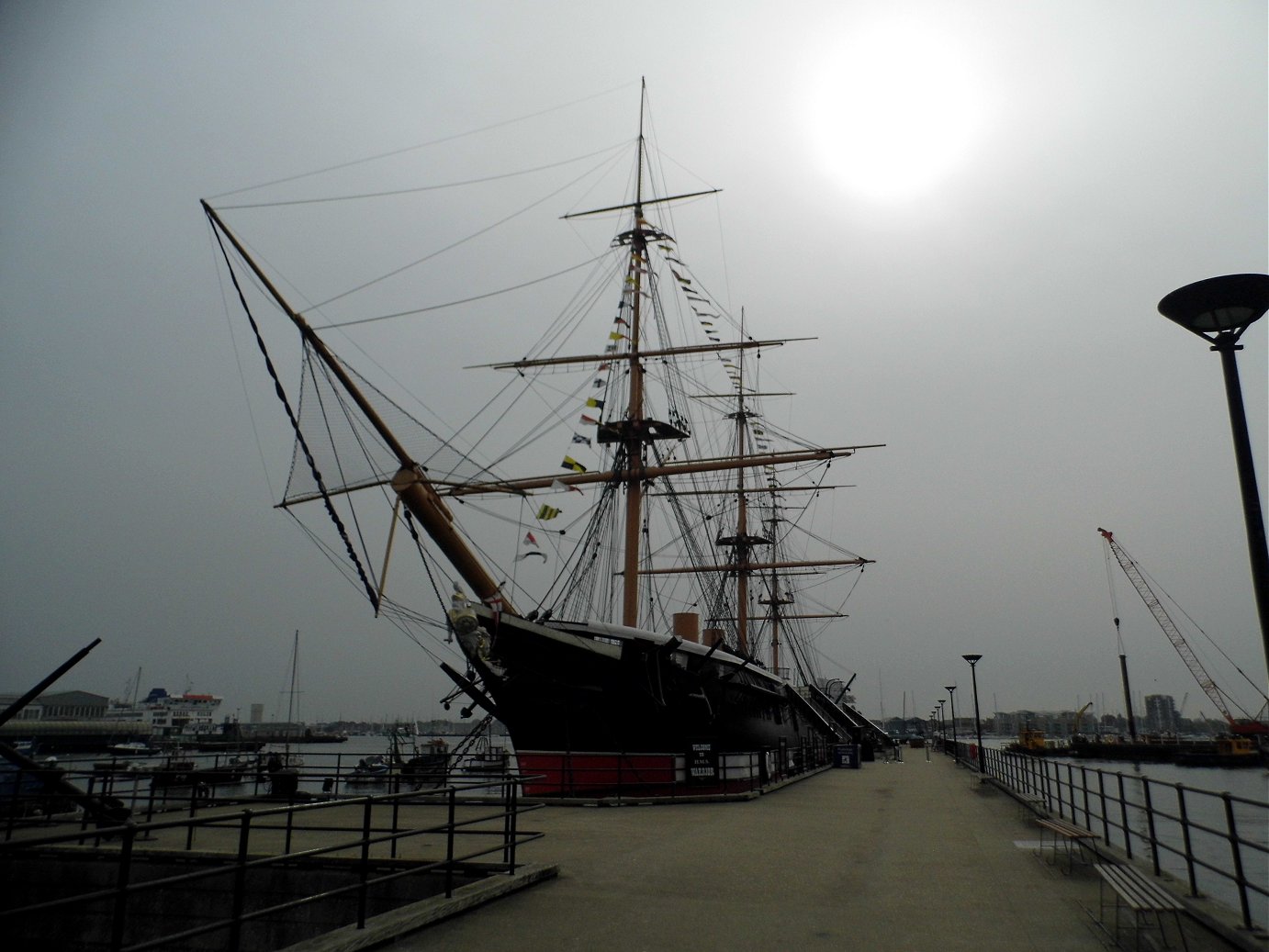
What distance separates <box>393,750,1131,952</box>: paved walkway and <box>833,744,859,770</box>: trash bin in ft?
65.4

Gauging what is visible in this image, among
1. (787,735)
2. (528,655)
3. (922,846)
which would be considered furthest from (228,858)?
(787,735)

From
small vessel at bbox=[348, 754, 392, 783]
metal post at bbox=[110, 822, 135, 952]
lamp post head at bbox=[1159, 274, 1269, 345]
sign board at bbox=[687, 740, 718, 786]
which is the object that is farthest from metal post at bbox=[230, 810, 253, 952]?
sign board at bbox=[687, 740, 718, 786]

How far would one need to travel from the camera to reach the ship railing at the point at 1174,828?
5762mm

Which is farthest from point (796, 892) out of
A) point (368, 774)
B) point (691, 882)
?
point (368, 774)

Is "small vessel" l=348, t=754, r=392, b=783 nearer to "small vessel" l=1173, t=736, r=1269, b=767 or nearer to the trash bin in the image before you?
the trash bin

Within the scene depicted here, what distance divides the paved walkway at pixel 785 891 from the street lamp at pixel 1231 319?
122 inches

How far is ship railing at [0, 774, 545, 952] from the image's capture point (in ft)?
14.3

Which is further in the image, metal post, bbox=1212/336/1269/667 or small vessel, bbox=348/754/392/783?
small vessel, bbox=348/754/392/783

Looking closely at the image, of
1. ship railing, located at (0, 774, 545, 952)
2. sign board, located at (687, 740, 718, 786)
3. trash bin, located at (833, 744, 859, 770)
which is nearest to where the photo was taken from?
ship railing, located at (0, 774, 545, 952)

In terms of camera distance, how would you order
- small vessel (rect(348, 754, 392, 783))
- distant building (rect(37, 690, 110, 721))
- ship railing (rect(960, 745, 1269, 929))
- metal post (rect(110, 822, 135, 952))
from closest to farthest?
metal post (rect(110, 822, 135, 952)) < ship railing (rect(960, 745, 1269, 929)) < small vessel (rect(348, 754, 392, 783)) < distant building (rect(37, 690, 110, 721))

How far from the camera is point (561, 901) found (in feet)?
22.0

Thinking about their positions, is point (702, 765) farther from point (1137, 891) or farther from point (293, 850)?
point (1137, 891)

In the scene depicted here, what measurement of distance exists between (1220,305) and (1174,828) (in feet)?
92.6

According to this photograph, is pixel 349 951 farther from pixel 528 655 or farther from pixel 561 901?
pixel 528 655
